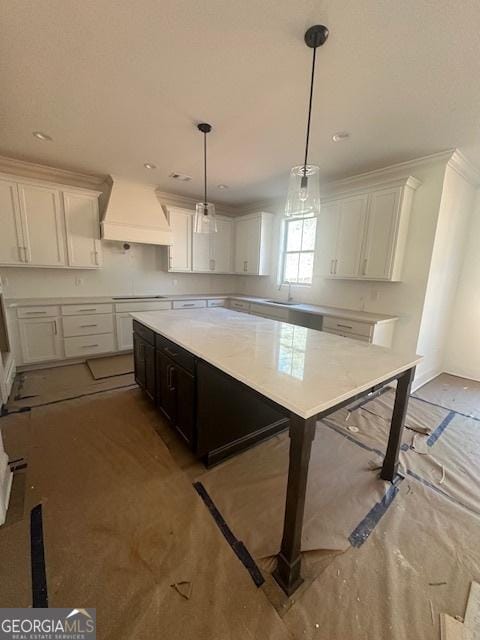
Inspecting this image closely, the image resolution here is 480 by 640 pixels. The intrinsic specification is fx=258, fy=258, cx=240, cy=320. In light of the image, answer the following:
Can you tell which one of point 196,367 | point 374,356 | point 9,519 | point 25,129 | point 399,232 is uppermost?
point 25,129

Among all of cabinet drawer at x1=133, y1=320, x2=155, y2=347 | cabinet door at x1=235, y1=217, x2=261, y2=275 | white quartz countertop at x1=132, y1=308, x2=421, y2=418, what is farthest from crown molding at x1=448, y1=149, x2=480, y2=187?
cabinet drawer at x1=133, y1=320, x2=155, y2=347

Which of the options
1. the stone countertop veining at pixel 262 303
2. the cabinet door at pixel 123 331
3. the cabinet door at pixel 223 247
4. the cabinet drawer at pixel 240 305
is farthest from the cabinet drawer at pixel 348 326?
the cabinet door at pixel 123 331

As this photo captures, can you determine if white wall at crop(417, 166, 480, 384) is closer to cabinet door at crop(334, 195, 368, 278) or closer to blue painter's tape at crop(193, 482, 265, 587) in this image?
cabinet door at crop(334, 195, 368, 278)

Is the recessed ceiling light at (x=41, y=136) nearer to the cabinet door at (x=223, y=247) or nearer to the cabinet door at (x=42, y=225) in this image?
the cabinet door at (x=42, y=225)

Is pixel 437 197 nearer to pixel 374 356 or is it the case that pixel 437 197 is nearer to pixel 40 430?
pixel 374 356

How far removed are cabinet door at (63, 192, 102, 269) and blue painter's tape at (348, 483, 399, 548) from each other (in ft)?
13.8

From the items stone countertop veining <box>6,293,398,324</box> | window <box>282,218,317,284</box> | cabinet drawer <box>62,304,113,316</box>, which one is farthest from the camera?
window <box>282,218,317,284</box>

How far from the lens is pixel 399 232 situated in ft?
9.80

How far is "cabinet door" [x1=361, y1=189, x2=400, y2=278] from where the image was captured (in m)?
2.99

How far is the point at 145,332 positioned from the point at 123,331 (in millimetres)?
1739

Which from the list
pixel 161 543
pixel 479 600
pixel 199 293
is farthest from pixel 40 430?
pixel 199 293

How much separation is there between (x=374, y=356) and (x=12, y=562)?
A: 2209 mm

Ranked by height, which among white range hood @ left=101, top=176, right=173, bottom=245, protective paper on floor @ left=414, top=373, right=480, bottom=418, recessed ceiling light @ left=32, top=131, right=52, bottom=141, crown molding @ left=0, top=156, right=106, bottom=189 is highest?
recessed ceiling light @ left=32, top=131, right=52, bottom=141

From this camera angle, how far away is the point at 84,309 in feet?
12.0
